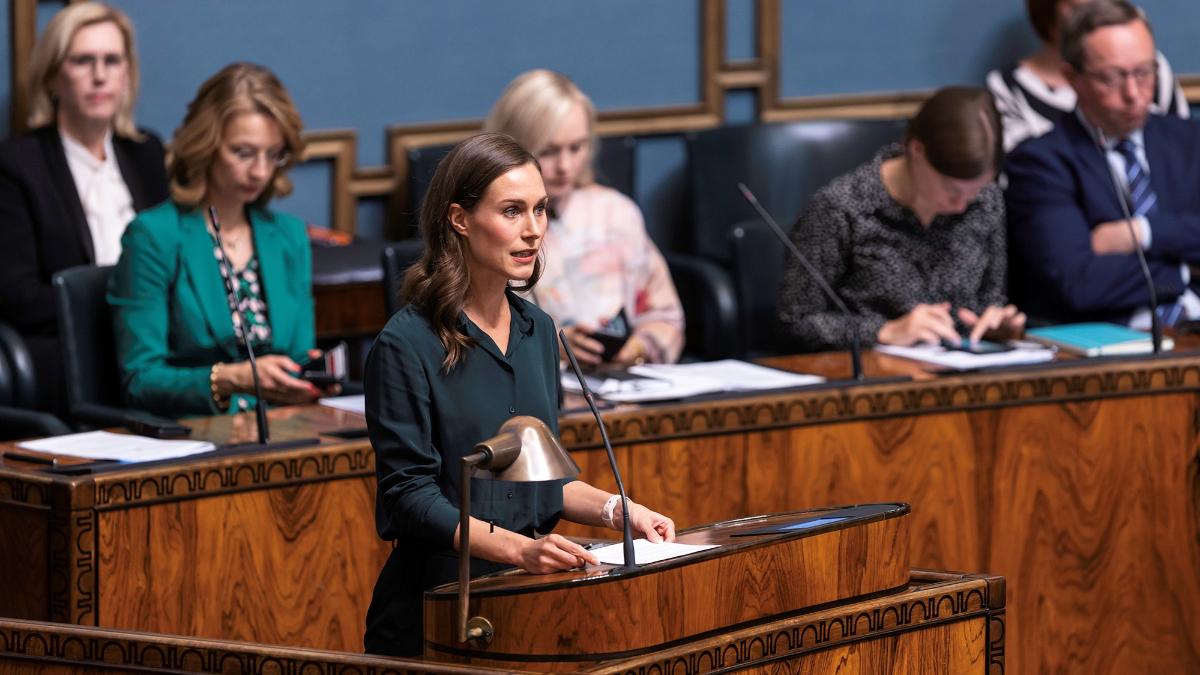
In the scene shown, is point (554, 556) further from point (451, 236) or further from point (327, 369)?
point (327, 369)

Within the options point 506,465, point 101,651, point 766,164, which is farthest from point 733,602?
point 766,164

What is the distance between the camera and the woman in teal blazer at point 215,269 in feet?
11.6

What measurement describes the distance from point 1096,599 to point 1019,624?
0.18 metres

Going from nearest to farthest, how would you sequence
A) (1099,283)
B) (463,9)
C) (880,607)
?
1. (880,607)
2. (1099,283)
3. (463,9)

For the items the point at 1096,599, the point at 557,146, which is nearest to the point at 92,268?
the point at 557,146

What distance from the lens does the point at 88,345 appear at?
11.8 feet

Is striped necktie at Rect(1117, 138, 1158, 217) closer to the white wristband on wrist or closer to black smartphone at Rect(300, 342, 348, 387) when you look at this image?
black smartphone at Rect(300, 342, 348, 387)

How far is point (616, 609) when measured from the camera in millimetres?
2035

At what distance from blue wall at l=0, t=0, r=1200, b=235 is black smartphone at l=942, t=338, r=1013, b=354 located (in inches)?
62.2

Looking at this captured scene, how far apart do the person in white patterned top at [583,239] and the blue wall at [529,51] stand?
87 centimetres

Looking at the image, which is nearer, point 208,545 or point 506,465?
point 506,465

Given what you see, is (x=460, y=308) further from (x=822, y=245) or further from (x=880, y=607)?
(x=822, y=245)

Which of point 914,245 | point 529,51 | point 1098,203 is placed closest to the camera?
point 914,245

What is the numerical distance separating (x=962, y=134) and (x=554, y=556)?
204cm
